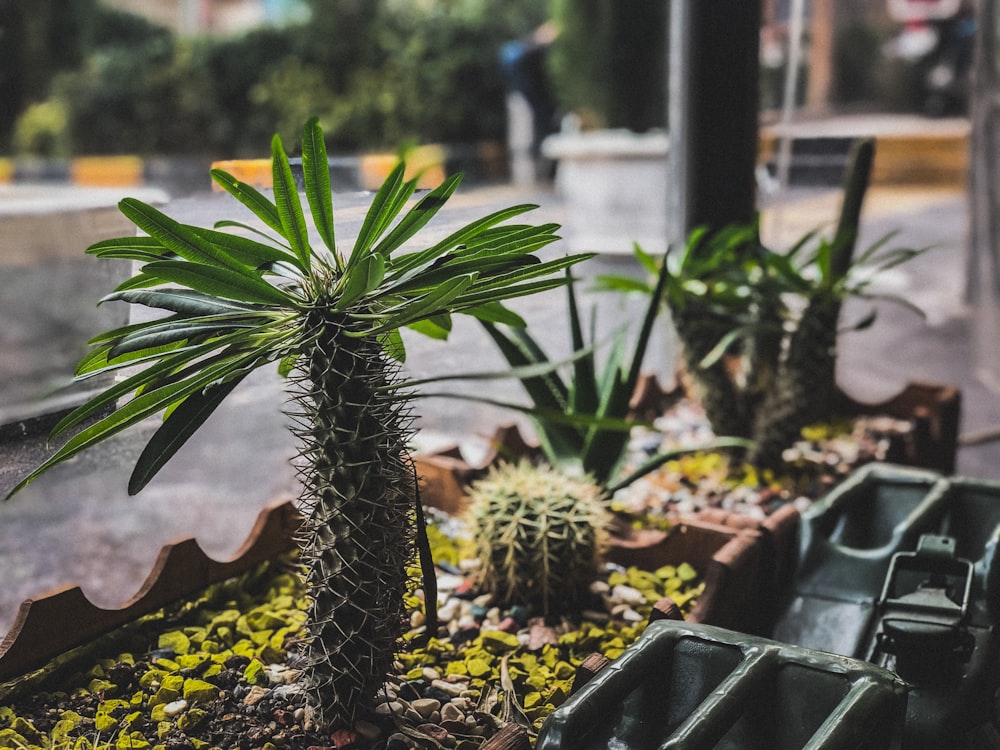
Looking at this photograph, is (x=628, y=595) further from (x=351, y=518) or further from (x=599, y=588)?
(x=351, y=518)

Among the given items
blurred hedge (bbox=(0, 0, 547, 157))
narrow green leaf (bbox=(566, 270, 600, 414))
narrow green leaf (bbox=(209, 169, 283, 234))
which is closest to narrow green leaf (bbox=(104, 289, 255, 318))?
narrow green leaf (bbox=(209, 169, 283, 234))

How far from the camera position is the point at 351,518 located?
1.07 m

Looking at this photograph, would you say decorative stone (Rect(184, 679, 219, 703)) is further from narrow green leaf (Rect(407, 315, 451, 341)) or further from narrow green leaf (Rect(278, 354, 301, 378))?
narrow green leaf (Rect(407, 315, 451, 341))

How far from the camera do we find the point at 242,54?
12195 mm

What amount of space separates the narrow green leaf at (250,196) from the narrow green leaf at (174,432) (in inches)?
7.5

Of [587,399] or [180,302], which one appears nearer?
[180,302]

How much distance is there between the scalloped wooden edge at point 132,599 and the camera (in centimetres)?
123

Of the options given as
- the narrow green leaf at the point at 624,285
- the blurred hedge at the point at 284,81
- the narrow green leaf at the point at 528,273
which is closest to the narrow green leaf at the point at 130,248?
the narrow green leaf at the point at 528,273

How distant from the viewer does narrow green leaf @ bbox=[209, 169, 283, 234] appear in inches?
39.2

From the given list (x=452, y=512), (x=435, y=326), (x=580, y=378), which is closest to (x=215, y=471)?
(x=452, y=512)

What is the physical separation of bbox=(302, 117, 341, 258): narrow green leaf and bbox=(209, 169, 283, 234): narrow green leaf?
0.05m

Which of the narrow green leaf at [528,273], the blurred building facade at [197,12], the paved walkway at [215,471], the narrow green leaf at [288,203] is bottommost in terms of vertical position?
the paved walkway at [215,471]

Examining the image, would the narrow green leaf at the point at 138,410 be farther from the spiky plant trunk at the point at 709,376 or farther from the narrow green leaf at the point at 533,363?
the spiky plant trunk at the point at 709,376

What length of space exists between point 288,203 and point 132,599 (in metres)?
0.74
